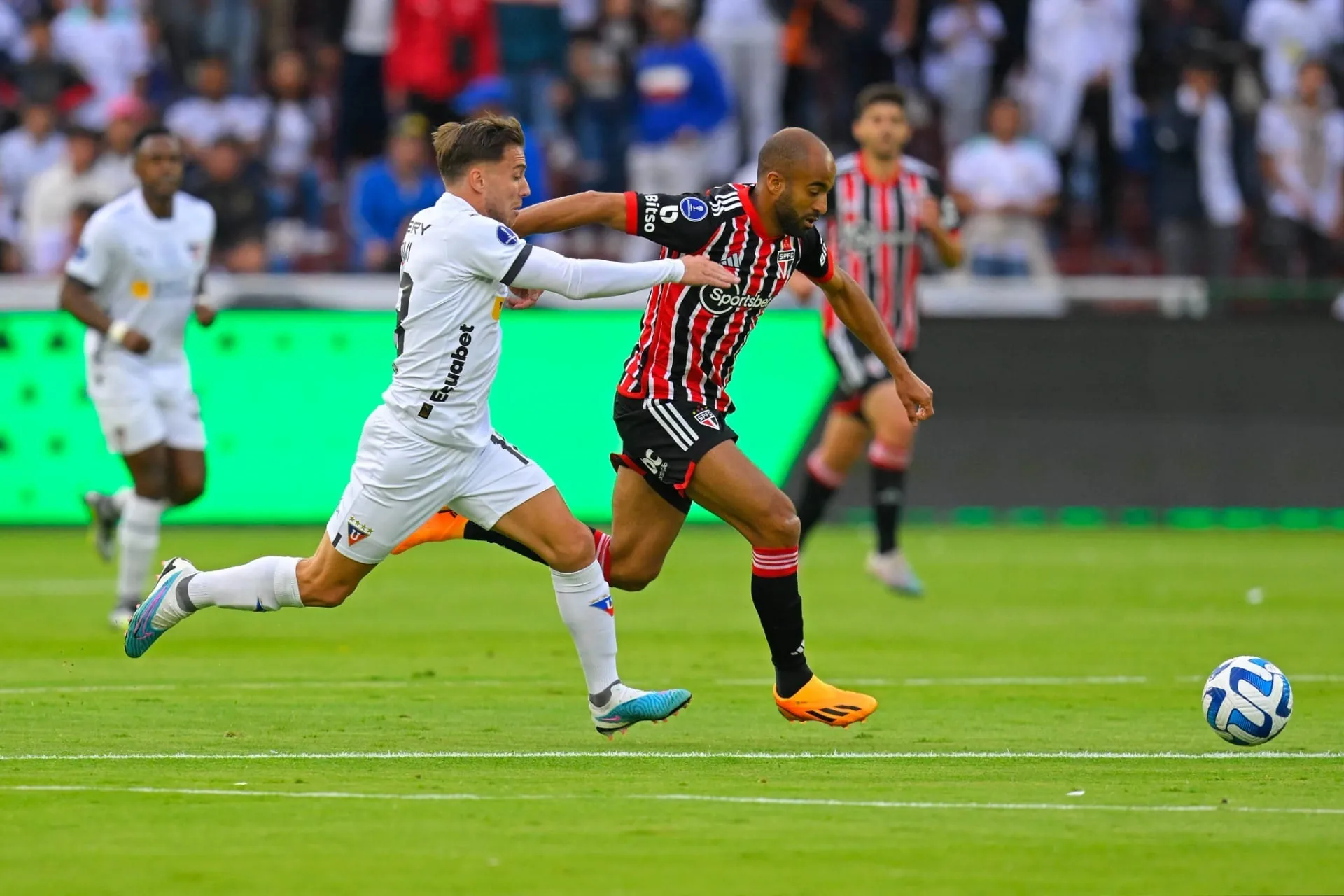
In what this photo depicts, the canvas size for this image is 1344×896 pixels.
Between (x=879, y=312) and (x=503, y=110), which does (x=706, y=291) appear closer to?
(x=879, y=312)

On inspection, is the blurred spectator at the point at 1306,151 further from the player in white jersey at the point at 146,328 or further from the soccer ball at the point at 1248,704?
the soccer ball at the point at 1248,704

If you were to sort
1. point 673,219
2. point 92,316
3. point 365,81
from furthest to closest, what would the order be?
1. point 365,81
2. point 92,316
3. point 673,219

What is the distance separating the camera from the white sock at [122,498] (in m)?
12.8

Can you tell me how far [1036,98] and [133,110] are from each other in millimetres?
8811

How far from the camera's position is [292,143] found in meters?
21.1

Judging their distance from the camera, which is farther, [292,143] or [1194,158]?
[292,143]

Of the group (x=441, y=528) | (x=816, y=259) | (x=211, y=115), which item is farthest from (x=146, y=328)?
(x=211, y=115)

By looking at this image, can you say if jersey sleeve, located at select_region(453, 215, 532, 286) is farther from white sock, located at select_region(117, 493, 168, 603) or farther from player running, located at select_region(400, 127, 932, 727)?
white sock, located at select_region(117, 493, 168, 603)

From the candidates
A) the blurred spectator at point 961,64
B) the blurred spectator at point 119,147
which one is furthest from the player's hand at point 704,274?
the blurred spectator at point 961,64

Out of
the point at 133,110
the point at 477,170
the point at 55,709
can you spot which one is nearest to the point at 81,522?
the point at 133,110

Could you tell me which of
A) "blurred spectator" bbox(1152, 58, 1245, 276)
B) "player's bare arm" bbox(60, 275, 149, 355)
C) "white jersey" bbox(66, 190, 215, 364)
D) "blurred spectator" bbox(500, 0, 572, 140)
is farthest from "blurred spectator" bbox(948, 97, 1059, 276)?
"player's bare arm" bbox(60, 275, 149, 355)

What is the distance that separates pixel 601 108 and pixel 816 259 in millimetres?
12460

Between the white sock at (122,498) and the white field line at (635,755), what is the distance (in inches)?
200

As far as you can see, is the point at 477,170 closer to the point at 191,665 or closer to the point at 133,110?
the point at 191,665
